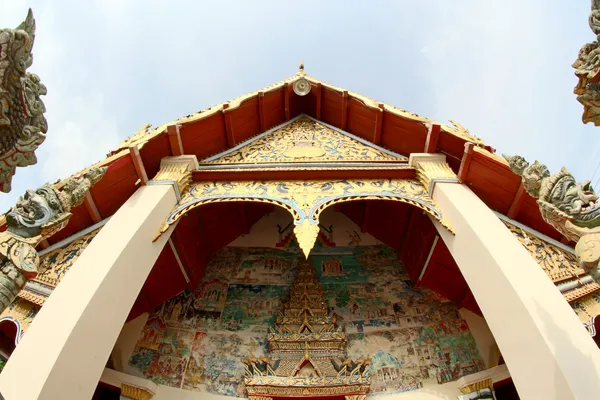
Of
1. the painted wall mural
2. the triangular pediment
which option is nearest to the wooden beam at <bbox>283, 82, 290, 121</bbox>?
the triangular pediment

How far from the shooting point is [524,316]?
273 cm

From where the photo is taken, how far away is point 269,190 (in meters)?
4.50

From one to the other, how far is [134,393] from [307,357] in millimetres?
2005

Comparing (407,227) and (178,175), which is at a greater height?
(407,227)

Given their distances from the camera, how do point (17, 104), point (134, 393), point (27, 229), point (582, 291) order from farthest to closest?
point (134, 393) → point (582, 291) → point (27, 229) → point (17, 104)

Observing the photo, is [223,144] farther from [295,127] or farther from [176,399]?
[176,399]

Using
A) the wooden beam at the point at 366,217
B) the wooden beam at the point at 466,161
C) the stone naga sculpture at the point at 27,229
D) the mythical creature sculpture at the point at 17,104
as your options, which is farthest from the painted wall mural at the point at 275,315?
the mythical creature sculpture at the point at 17,104

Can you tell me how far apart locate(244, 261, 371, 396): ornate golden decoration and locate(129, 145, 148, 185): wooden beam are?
8.17ft

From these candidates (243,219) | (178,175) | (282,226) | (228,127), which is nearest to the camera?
(178,175)

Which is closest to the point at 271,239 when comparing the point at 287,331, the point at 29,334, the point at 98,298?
the point at 287,331

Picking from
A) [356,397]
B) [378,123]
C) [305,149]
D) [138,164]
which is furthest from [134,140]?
[356,397]

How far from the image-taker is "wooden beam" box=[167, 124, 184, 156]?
4.73 metres

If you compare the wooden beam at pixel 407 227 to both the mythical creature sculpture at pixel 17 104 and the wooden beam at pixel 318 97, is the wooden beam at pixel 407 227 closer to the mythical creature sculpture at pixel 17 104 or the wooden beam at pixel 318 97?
the wooden beam at pixel 318 97

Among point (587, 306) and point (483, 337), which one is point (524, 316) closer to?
point (587, 306)
